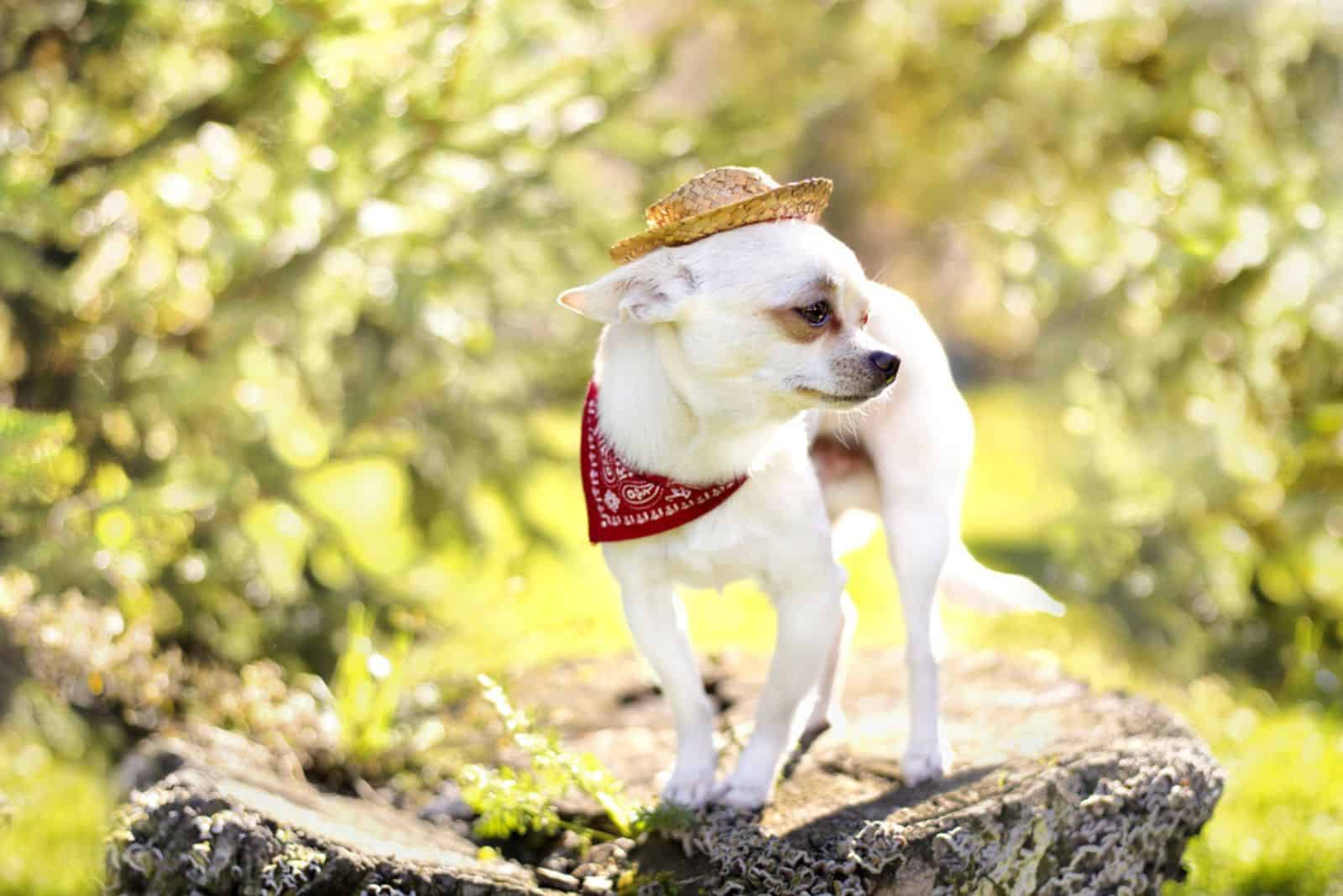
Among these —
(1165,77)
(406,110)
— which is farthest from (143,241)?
(1165,77)

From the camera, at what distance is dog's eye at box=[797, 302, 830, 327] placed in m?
2.41

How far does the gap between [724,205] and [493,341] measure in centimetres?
272

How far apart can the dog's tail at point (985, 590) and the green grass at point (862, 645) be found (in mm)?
774

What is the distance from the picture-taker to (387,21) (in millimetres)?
3639

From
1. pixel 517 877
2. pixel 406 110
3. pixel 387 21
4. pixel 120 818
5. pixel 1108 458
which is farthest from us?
pixel 1108 458

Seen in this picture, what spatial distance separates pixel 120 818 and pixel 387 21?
7.26ft

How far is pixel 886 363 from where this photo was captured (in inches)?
94.9

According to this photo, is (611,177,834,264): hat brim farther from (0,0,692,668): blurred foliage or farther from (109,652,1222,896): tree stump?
(0,0,692,668): blurred foliage

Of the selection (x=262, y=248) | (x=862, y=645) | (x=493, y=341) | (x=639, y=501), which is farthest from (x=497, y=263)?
(x=639, y=501)

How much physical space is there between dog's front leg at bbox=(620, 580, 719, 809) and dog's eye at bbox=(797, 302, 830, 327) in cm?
68

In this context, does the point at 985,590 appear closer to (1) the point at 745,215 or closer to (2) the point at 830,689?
(2) the point at 830,689

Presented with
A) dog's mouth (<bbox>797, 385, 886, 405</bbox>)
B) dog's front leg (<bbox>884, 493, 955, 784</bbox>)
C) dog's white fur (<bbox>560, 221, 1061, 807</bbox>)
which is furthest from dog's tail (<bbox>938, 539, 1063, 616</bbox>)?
dog's mouth (<bbox>797, 385, 886, 405</bbox>)

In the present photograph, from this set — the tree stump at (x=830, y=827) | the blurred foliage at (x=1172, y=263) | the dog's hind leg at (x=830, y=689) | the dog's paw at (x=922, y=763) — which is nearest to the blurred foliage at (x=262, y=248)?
the blurred foliage at (x=1172, y=263)

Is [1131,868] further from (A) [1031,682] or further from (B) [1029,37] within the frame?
(B) [1029,37]
